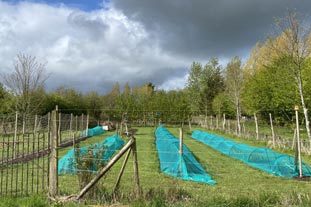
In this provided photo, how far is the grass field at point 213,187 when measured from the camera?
17.9 ft

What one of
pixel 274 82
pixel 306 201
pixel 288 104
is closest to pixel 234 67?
pixel 274 82

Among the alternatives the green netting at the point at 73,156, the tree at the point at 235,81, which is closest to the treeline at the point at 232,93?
the tree at the point at 235,81

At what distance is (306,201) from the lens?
537cm

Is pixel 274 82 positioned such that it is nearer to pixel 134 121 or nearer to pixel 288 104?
pixel 288 104

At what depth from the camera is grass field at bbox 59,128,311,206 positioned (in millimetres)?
5448

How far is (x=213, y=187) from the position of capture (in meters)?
8.10

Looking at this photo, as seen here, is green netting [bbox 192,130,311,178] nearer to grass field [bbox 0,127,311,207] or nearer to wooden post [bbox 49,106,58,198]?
grass field [bbox 0,127,311,207]

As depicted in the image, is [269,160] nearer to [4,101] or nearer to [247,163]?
[247,163]

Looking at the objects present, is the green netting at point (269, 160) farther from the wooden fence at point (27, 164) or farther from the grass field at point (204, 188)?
the wooden fence at point (27, 164)

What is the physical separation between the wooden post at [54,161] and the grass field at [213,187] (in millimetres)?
364

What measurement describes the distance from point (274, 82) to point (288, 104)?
9.07 ft

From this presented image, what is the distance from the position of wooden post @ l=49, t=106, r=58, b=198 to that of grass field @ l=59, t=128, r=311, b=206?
0.36 m

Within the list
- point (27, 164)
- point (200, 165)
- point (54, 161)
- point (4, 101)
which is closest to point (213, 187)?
point (200, 165)

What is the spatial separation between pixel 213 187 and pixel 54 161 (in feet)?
13.9
